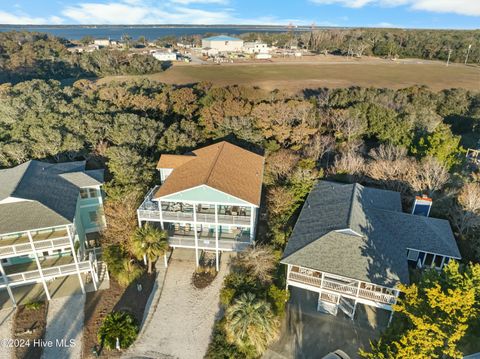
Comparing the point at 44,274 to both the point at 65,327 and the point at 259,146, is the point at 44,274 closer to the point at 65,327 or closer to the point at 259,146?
the point at 65,327

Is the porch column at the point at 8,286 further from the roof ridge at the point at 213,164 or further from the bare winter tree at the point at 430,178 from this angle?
the bare winter tree at the point at 430,178

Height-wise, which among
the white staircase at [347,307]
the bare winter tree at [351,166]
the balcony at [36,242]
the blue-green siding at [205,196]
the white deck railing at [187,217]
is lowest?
the white staircase at [347,307]

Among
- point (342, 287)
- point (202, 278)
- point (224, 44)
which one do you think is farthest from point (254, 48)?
point (342, 287)

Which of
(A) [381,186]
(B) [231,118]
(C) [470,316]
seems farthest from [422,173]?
(B) [231,118]

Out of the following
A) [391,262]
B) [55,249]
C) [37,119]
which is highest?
[37,119]

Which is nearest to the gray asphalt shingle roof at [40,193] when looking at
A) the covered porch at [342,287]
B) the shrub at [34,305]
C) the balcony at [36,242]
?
the balcony at [36,242]

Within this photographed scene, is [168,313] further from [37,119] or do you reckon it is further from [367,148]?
[367,148]
